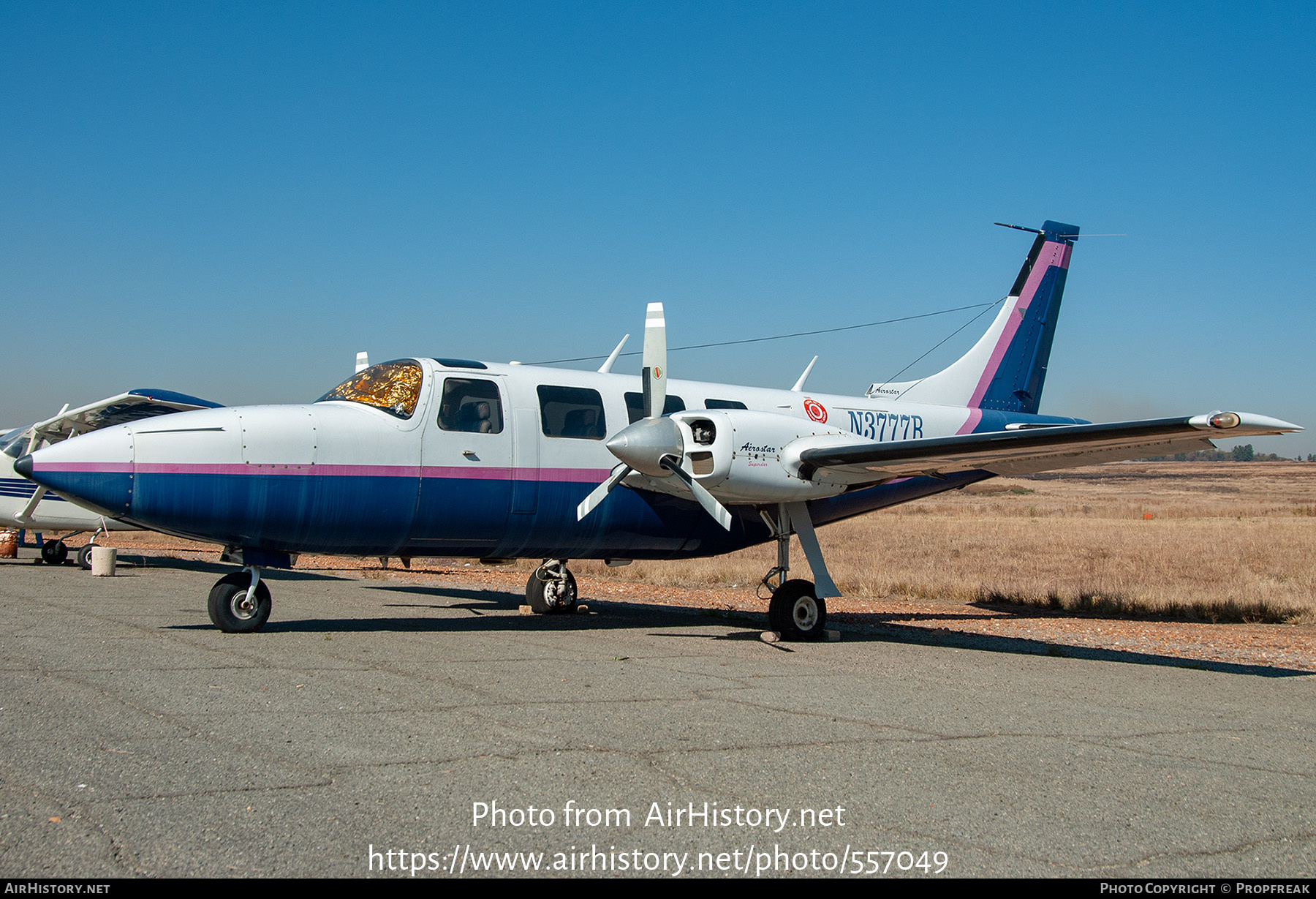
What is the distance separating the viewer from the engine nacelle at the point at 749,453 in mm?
11594

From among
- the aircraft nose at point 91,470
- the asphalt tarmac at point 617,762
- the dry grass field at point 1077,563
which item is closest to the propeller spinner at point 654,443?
the asphalt tarmac at point 617,762

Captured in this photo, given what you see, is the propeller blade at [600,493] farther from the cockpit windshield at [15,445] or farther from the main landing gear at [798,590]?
the cockpit windshield at [15,445]

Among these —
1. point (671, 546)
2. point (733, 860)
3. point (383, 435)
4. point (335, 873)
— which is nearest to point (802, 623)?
point (671, 546)

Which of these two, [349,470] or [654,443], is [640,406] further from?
[349,470]

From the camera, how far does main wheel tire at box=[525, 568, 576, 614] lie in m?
14.5

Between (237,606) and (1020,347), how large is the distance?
12948mm

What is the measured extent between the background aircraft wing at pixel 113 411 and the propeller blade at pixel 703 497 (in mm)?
10374

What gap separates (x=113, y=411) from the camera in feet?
65.3

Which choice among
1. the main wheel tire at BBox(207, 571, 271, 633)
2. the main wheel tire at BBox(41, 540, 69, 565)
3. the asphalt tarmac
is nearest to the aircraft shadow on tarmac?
the main wheel tire at BBox(207, 571, 271, 633)

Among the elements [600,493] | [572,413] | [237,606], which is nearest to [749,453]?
[600,493]

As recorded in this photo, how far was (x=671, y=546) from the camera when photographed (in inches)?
521

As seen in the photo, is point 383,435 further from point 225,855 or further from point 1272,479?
point 1272,479

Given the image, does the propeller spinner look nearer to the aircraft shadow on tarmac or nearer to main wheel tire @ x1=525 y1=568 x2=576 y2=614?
the aircraft shadow on tarmac

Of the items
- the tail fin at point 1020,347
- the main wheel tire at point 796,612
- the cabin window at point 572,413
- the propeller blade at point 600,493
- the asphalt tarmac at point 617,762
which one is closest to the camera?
the asphalt tarmac at point 617,762
